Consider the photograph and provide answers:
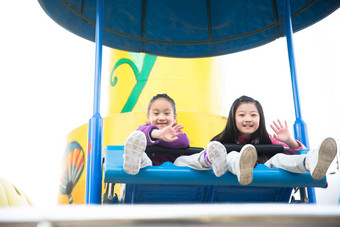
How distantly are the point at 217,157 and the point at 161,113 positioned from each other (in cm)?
91

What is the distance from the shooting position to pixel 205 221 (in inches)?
21.1

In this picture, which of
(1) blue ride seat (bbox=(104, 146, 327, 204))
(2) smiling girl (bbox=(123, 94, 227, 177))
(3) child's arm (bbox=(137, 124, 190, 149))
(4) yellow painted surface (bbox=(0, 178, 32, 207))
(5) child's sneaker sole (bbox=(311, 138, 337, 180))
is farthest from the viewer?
(4) yellow painted surface (bbox=(0, 178, 32, 207))

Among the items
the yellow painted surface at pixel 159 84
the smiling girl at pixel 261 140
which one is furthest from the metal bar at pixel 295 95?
the yellow painted surface at pixel 159 84

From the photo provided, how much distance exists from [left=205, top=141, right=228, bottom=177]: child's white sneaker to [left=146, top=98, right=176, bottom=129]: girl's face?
827 mm

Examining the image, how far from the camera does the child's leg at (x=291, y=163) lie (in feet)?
6.64

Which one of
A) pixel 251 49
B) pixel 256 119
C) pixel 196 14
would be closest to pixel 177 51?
pixel 196 14

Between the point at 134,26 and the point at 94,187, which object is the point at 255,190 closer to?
the point at 94,187

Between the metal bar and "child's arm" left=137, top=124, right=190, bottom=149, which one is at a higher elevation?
the metal bar

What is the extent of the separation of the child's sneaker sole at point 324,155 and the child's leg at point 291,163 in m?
0.15

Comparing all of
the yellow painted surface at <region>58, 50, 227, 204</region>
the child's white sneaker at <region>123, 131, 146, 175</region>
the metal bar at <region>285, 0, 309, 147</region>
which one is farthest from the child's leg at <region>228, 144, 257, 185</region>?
the yellow painted surface at <region>58, 50, 227, 204</region>

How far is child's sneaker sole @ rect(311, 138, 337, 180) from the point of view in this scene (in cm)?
178

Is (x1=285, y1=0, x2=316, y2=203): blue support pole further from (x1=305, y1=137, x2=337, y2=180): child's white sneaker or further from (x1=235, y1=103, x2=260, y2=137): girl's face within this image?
(x1=305, y1=137, x2=337, y2=180): child's white sneaker

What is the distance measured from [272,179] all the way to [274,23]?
1.99 m

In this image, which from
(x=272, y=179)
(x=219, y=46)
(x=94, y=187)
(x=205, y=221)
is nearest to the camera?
(x=205, y=221)
